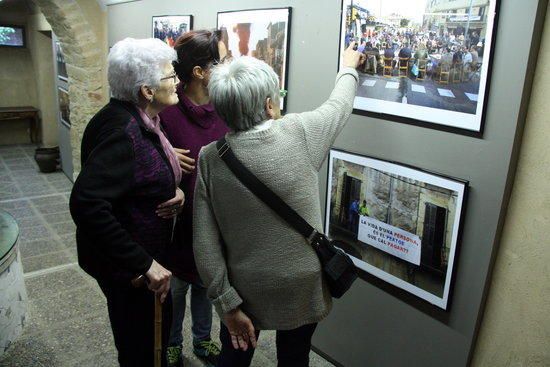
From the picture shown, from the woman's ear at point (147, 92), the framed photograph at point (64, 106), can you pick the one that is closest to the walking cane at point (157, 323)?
the woman's ear at point (147, 92)

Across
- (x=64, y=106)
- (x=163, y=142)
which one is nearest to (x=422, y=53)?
(x=163, y=142)

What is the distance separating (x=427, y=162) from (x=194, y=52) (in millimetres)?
1032

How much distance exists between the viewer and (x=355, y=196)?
2027 millimetres

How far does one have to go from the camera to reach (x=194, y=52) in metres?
1.84

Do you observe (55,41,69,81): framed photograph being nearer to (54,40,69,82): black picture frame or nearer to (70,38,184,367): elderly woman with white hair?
(54,40,69,82): black picture frame

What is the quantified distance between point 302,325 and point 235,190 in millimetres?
520

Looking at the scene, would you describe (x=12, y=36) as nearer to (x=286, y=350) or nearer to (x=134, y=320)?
(x=134, y=320)

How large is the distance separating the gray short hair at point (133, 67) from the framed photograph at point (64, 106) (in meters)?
4.53

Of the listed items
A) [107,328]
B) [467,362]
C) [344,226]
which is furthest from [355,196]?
[107,328]

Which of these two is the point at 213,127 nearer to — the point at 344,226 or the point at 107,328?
the point at 344,226

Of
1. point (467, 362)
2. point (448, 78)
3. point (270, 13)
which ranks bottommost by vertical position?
point (467, 362)

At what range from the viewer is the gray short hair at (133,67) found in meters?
1.45

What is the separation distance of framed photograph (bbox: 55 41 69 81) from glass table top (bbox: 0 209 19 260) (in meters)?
3.23

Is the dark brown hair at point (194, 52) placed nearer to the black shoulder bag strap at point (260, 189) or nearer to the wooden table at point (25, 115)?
the black shoulder bag strap at point (260, 189)
